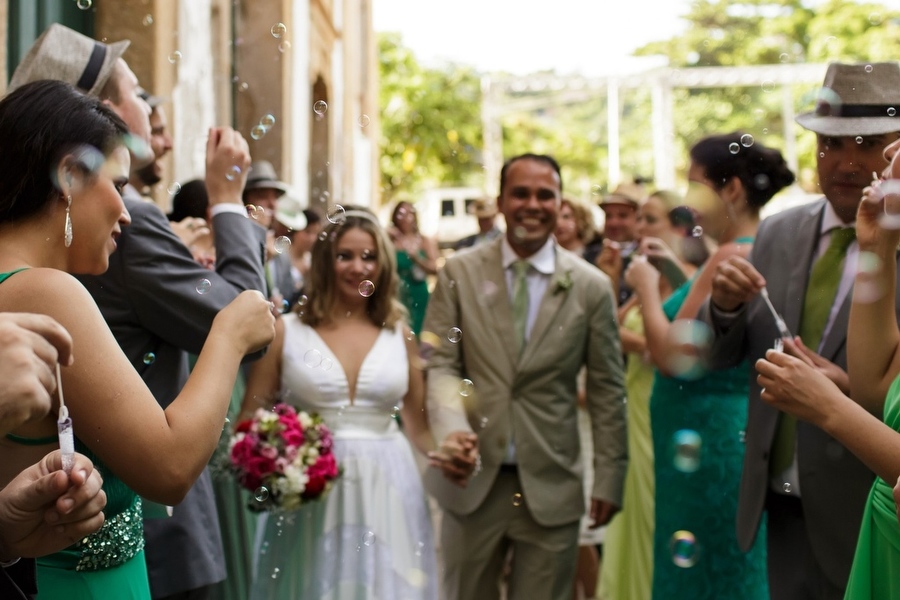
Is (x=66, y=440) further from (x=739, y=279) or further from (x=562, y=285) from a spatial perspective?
(x=562, y=285)

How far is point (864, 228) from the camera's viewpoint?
9.47ft

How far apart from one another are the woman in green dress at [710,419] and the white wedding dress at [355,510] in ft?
3.56

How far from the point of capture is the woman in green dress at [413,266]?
9844 millimetres

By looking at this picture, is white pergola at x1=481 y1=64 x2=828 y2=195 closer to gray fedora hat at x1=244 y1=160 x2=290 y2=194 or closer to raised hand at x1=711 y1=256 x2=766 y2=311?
gray fedora hat at x1=244 y1=160 x2=290 y2=194

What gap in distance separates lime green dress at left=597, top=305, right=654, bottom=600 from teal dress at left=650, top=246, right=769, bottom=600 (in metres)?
0.72

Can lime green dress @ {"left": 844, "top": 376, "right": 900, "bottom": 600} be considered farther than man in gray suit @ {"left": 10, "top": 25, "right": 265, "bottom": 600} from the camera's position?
No

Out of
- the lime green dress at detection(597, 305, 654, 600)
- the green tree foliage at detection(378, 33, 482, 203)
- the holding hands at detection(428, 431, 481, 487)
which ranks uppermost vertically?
the green tree foliage at detection(378, 33, 482, 203)

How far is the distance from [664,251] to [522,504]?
1.74 metres

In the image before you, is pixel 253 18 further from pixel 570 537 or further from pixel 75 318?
pixel 75 318

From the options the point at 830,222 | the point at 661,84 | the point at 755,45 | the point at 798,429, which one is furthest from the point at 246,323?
the point at 755,45

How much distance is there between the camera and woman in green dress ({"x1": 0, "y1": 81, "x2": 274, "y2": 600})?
6.97ft

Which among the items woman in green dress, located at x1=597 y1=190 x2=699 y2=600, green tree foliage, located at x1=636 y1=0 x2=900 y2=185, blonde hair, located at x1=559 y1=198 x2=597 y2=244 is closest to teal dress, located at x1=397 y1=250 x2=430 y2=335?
blonde hair, located at x1=559 y1=198 x2=597 y2=244

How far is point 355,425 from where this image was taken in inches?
187

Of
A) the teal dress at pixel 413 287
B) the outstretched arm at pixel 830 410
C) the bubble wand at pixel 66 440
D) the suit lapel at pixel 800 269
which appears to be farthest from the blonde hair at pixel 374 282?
the teal dress at pixel 413 287
